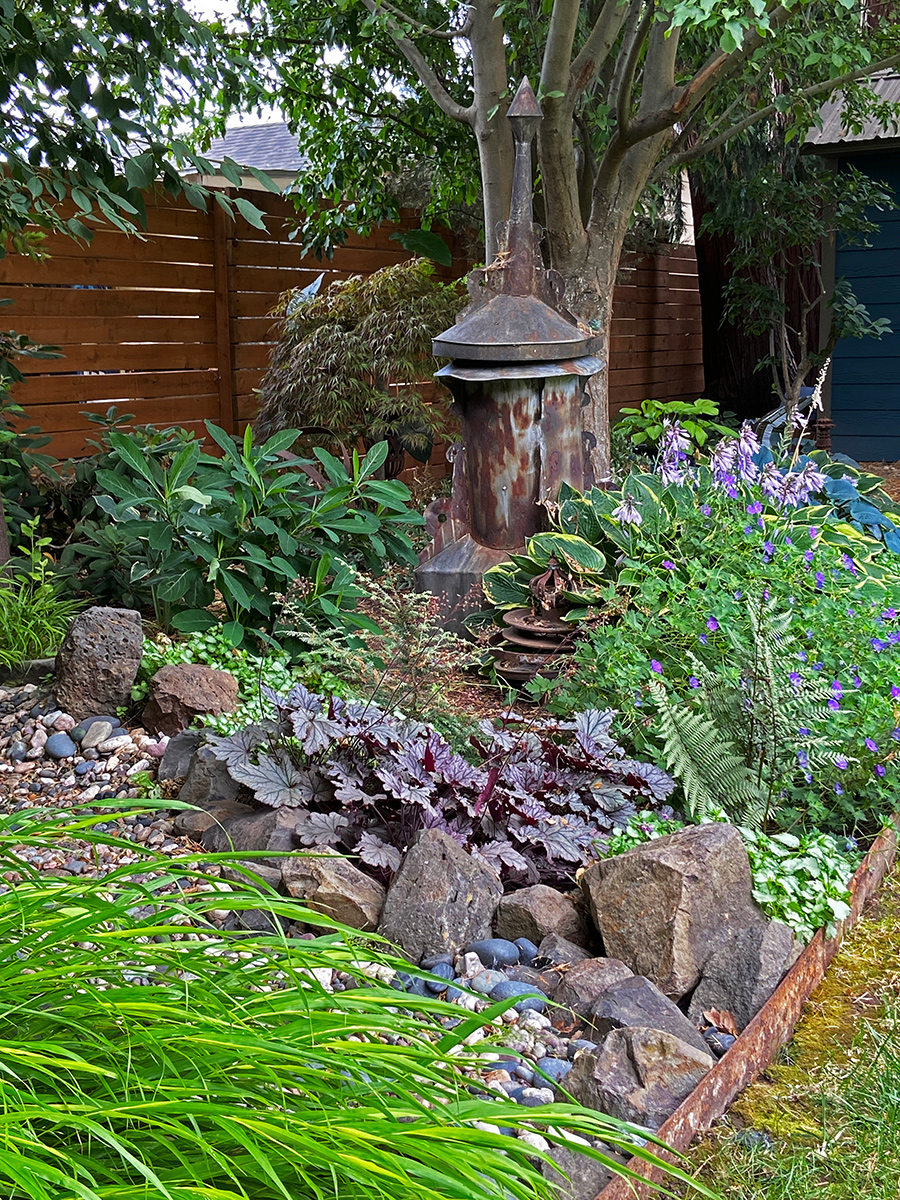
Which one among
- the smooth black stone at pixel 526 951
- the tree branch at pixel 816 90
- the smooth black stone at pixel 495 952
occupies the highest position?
the tree branch at pixel 816 90

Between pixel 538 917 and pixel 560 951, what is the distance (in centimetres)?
9

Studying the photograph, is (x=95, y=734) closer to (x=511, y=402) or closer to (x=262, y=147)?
(x=511, y=402)

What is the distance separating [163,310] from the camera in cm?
739

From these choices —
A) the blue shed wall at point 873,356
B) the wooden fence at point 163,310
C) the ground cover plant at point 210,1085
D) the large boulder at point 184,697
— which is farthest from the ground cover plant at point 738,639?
the blue shed wall at point 873,356

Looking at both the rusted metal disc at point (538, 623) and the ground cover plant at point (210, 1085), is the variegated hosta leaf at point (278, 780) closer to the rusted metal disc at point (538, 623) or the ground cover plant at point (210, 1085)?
the ground cover plant at point (210, 1085)

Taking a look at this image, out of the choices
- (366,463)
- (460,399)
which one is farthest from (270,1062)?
(460,399)

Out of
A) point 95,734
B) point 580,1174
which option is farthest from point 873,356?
point 580,1174

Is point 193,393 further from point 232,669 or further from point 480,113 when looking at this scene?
point 232,669

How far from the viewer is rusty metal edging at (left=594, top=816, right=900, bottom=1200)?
166 centimetres

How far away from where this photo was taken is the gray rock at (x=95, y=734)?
3160 millimetres

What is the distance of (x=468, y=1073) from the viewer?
1768mm

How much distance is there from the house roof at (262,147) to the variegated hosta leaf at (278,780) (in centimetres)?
1408

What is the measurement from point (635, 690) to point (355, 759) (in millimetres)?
901

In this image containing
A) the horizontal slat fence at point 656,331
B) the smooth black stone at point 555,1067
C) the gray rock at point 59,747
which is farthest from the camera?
the horizontal slat fence at point 656,331
